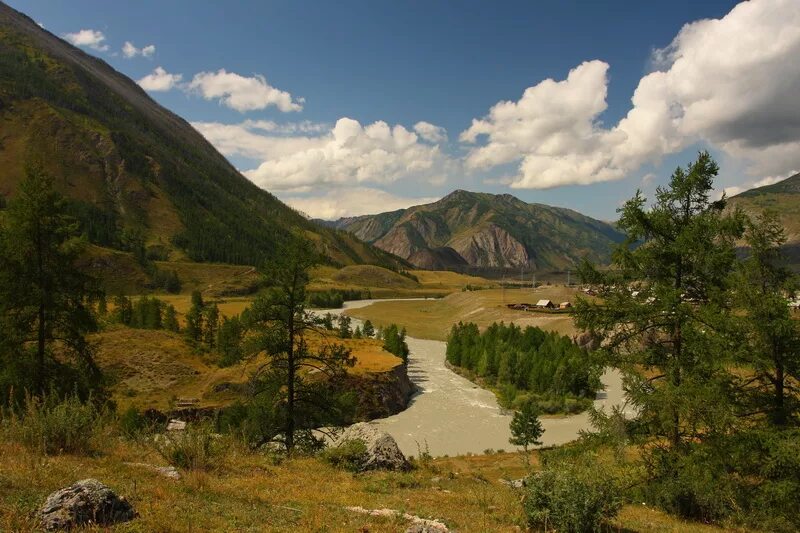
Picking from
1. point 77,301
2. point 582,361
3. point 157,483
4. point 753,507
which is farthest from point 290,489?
point 77,301

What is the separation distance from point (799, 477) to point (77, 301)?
2735 centimetres

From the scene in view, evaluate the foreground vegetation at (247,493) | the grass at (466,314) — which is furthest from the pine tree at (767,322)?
the grass at (466,314)

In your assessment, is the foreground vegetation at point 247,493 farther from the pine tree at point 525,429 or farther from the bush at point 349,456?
the pine tree at point 525,429

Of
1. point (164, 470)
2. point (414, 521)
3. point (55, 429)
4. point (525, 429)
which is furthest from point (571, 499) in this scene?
point (525, 429)

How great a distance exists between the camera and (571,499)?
9922 mm

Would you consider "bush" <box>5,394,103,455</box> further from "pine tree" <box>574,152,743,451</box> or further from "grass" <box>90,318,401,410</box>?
"grass" <box>90,318,401,410</box>

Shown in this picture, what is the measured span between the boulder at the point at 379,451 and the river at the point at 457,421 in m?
23.6

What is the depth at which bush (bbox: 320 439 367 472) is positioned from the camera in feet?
54.4

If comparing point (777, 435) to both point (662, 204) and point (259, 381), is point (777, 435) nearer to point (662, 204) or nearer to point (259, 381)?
point (662, 204)

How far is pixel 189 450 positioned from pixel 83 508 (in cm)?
535

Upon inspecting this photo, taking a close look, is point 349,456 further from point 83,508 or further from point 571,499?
point 83,508

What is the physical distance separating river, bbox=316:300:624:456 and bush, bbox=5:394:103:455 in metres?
32.4

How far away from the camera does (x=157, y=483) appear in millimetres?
10266

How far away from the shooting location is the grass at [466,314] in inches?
4569
